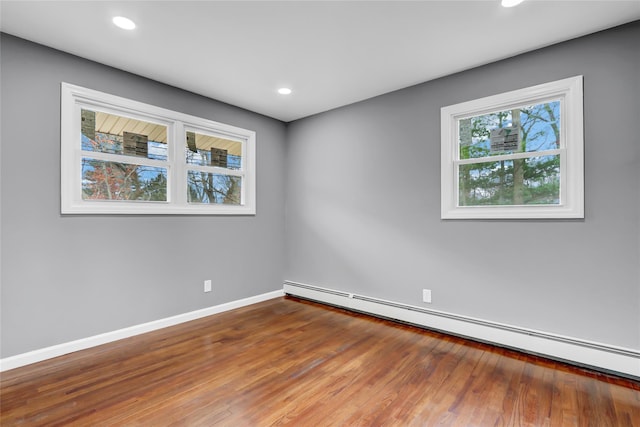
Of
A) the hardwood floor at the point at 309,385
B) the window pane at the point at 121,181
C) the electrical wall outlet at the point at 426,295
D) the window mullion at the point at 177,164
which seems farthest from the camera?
the window mullion at the point at 177,164

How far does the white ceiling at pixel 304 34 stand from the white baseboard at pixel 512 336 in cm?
245

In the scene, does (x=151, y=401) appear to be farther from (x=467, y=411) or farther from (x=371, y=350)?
(x=467, y=411)

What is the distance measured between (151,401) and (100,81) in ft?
9.16

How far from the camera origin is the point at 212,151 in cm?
386

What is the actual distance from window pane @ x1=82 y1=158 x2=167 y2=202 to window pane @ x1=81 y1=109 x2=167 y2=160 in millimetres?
141

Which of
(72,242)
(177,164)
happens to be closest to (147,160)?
(177,164)

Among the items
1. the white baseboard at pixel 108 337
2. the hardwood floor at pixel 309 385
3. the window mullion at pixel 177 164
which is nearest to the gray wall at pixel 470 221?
Answer: the hardwood floor at pixel 309 385

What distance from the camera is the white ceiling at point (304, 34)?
6.97 feet

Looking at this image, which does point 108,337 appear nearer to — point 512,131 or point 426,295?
point 426,295

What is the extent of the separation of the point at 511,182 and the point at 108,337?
4053mm

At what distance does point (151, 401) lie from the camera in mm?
1986

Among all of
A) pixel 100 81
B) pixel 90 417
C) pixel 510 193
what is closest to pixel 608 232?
pixel 510 193

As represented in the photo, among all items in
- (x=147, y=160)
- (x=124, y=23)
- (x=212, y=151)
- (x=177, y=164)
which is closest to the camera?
(x=124, y=23)

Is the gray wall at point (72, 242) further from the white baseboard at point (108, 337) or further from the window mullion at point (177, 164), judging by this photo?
the window mullion at point (177, 164)
